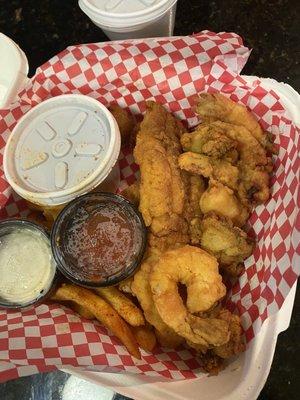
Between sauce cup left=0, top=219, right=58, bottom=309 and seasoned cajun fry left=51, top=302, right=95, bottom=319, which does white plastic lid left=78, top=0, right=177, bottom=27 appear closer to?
sauce cup left=0, top=219, right=58, bottom=309

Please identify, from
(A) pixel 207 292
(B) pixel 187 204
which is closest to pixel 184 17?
(B) pixel 187 204

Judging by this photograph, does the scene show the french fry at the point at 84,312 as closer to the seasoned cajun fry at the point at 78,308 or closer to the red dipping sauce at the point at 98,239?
the seasoned cajun fry at the point at 78,308

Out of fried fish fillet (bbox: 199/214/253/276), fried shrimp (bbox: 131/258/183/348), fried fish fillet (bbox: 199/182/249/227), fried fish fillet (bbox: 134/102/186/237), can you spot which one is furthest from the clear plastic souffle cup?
fried shrimp (bbox: 131/258/183/348)

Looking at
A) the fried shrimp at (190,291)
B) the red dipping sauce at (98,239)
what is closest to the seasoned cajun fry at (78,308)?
the red dipping sauce at (98,239)

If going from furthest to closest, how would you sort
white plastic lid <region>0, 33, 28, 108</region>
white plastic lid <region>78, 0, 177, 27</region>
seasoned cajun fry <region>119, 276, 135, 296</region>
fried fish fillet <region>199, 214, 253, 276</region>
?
1. white plastic lid <region>0, 33, 28, 108</region>
2. white plastic lid <region>78, 0, 177, 27</region>
3. seasoned cajun fry <region>119, 276, 135, 296</region>
4. fried fish fillet <region>199, 214, 253, 276</region>

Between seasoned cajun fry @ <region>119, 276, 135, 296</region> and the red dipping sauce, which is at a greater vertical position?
the red dipping sauce

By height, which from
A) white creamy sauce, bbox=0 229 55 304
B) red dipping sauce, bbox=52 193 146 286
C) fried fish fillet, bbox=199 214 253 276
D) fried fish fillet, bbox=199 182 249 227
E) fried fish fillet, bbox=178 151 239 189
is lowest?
white creamy sauce, bbox=0 229 55 304
